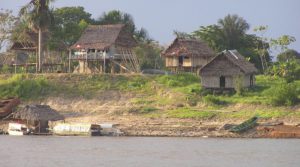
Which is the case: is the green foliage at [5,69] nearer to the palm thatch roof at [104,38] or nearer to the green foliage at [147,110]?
the palm thatch roof at [104,38]

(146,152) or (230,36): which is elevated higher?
(230,36)

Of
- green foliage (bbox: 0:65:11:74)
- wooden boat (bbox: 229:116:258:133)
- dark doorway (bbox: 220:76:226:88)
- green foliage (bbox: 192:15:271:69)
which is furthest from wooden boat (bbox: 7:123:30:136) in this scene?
green foliage (bbox: 192:15:271:69)

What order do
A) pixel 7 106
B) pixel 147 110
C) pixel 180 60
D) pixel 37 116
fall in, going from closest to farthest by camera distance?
pixel 37 116 < pixel 147 110 < pixel 7 106 < pixel 180 60

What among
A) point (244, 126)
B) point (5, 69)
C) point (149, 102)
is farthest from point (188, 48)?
point (244, 126)

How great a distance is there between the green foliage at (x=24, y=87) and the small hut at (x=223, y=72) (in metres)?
13.8

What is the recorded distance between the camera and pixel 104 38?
241 feet

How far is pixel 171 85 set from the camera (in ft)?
217

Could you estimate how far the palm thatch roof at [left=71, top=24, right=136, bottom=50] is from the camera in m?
72.8

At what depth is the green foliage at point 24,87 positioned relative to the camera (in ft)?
221

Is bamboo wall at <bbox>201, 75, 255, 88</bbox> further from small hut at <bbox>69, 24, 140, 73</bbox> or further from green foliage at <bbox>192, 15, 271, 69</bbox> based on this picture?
green foliage at <bbox>192, 15, 271, 69</bbox>

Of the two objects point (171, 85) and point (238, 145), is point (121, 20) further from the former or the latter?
point (238, 145)

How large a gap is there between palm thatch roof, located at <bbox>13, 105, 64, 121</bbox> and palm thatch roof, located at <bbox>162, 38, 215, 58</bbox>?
20.5 m

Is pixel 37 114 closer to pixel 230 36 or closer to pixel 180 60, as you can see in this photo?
pixel 180 60

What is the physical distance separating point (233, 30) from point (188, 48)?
12774mm
